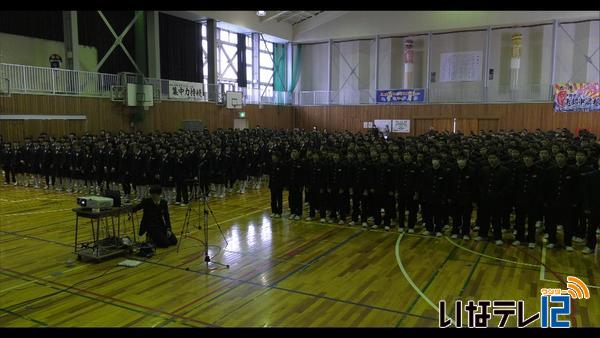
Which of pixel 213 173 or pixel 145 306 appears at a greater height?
pixel 213 173

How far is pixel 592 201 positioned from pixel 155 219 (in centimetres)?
771

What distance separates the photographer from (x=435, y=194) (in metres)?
8.70

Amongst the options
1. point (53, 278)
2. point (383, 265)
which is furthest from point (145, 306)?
point (383, 265)

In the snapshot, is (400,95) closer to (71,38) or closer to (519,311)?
(71,38)

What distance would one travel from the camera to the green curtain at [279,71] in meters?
32.5

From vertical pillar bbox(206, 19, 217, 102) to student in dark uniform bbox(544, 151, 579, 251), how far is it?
21228 mm

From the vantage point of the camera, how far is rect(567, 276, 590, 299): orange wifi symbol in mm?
5812

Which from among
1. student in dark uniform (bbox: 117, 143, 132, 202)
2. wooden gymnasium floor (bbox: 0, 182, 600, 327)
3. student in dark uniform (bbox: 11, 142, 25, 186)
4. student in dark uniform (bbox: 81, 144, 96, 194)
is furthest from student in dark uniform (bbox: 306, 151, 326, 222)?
student in dark uniform (bbox: 11, 142, 25, 186)

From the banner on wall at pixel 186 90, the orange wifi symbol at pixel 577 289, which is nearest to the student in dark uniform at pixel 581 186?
the orange wifi symbol at pixel 577 289

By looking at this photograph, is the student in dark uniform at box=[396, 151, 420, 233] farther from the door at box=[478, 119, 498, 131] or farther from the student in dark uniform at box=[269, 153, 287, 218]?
the door at box=[478, 119, 498, 131]

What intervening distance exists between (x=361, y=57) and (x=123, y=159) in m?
22.5

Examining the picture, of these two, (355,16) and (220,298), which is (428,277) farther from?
(355,16)

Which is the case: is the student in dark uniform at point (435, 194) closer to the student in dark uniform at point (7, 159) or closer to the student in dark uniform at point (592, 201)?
the student in dark uniform at point (592, 201)

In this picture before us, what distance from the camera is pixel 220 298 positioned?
5.75m
